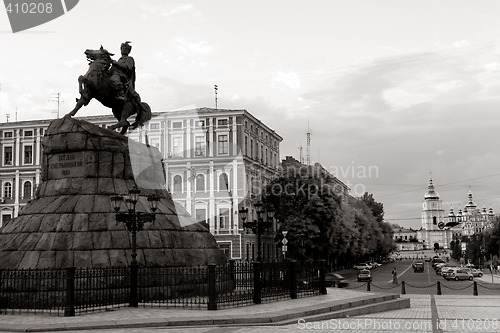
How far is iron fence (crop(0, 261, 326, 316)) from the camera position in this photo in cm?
1778

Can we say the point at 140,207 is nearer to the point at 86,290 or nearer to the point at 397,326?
the point at 86,290

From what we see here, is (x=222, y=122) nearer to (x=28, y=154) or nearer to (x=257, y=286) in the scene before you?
(x=28, y=154)

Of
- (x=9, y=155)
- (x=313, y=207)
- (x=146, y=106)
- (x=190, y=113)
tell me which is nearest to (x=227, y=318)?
(x=146, y=106)

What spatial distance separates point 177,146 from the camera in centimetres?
6775

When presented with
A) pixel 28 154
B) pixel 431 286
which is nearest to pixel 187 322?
pixel 431 286

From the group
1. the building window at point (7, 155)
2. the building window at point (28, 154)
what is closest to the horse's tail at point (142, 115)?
the building window at point (28, 154)

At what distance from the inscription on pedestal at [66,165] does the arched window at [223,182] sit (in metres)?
42.9

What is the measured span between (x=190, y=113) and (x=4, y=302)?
51309 millimetres

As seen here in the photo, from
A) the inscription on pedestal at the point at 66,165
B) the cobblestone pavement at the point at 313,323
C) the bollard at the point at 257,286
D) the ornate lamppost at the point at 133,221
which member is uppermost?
the inscription on pedestal at the point at 66,165

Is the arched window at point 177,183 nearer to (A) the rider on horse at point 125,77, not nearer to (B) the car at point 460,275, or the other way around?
(B) the car at point 460,275

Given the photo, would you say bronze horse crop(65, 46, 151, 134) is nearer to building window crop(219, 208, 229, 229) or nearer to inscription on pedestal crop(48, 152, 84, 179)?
inscription on pedestal crop(48, 152, 84, 179)

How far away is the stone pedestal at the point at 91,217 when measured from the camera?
1958cm

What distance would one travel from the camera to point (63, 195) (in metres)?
21.7

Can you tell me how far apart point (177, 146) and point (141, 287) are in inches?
1927
